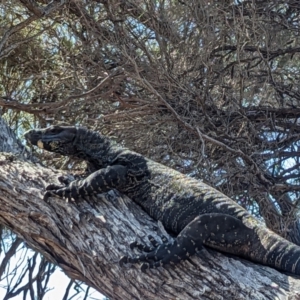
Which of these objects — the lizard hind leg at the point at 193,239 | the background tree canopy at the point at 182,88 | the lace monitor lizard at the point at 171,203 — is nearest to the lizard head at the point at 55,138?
the lace monitor lizard at the point at 171,203

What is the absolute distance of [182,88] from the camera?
4.87m

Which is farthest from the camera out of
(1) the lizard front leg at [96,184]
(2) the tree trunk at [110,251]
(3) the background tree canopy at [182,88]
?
(3) the background tree canopy at [182,88]

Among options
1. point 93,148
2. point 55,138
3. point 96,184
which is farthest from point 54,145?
point 96,184

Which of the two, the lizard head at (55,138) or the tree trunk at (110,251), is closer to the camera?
the tree trunk at (110,251)

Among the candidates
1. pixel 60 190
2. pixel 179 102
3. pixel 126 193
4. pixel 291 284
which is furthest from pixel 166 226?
pixel 179 102

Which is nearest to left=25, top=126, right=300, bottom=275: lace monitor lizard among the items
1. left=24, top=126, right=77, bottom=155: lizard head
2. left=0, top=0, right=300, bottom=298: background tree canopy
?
left=24, top=126, right=77, bottom=155: lizard head

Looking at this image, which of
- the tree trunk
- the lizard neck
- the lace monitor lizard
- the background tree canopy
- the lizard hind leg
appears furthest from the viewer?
the background tree canopy

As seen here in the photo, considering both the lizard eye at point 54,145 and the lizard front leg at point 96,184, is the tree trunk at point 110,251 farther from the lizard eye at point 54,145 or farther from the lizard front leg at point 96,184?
the lizard eye at point 54,145

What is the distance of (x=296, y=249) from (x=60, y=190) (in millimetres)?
1287

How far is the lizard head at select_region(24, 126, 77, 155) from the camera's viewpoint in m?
3.96

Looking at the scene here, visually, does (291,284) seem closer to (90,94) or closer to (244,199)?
(244,199)

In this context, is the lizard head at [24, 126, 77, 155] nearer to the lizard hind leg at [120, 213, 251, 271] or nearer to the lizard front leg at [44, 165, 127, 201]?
the lizard front leg at [44, 165, 127, 201]

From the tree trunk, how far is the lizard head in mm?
404

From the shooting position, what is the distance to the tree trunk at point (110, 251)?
2818mm
